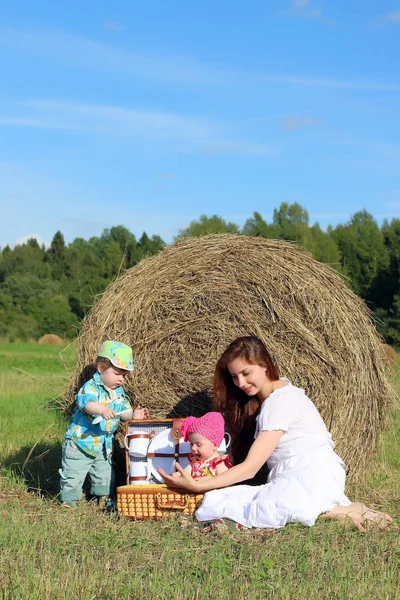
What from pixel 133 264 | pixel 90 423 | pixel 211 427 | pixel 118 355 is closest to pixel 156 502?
pixel 211 427

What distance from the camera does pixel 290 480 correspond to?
4.94m

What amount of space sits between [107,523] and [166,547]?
800 mm

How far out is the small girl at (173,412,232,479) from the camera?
205 inches

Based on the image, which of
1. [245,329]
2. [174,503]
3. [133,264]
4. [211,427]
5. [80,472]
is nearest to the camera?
[174,503]

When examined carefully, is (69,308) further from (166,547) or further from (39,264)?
(166,547)

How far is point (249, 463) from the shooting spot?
4.94 metres

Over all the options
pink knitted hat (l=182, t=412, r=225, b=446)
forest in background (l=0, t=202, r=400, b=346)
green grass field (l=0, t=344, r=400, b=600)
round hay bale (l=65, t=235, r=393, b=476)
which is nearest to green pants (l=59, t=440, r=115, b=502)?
green grass field (l=0, t=344, r=400, b=600)

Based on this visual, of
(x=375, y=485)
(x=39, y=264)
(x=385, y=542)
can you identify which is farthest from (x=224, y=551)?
(x=39, y=264)

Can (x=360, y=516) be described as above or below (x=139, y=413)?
below

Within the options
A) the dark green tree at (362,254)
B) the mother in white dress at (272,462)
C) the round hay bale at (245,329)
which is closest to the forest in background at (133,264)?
the dark green tree at (362,254)

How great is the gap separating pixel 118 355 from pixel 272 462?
137 centimetres

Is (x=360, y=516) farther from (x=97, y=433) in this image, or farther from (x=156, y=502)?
(x=97, y=433)

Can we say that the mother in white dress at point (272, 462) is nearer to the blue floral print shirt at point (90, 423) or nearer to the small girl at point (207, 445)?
the small girl at point (207, 445)

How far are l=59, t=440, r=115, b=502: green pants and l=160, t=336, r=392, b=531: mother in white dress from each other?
94 cm
